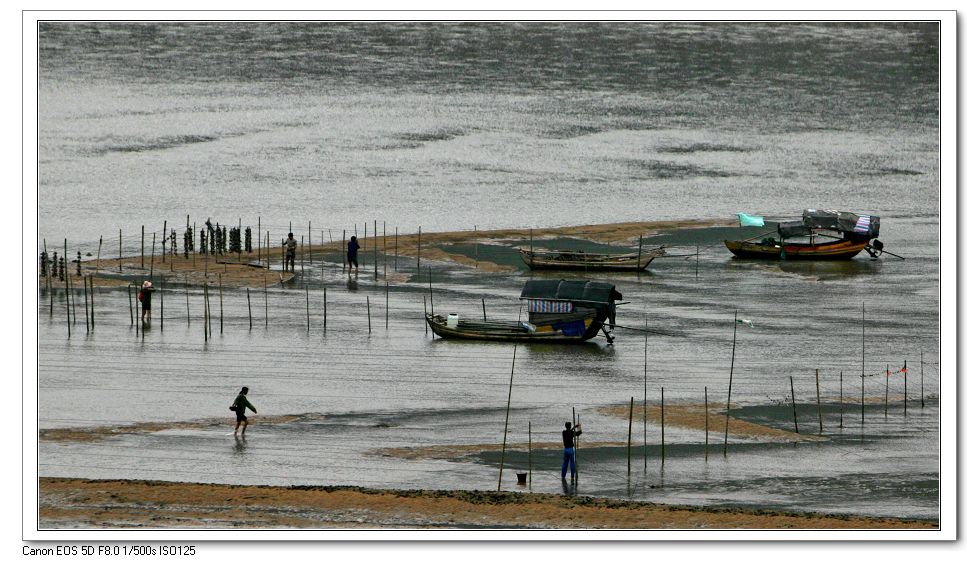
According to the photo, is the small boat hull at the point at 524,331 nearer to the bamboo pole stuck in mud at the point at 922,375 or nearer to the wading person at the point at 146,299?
the wading person at the point at 146,299

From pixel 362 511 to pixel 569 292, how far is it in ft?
51.5

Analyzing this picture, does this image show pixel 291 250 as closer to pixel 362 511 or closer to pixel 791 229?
pixel 791 229

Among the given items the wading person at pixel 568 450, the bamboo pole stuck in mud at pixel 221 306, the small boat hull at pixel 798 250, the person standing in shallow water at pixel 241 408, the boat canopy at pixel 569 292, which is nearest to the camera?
the wading person at pixel 568 450

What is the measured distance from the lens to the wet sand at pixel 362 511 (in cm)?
2725

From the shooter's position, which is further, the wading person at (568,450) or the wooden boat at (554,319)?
the wooden boat at (554,319)

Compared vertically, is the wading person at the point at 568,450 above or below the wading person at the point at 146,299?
below

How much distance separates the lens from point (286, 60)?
312 ft

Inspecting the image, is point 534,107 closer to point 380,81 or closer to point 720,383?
point 380,81

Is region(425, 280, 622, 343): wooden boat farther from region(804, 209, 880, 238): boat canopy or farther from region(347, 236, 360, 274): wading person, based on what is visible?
region(804, 209, 880, 238): boat canopy

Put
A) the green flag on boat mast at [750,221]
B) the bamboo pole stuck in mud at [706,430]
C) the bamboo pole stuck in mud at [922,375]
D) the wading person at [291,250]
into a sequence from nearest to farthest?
the bamboo pole stuck in mud at [706,430]
the bamboo pole stuck in mud at [922,375]
the wading person at [291,250]
the green flag on boat mast at [750,221]

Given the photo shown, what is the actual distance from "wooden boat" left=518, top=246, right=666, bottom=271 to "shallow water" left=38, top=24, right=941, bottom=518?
66cm

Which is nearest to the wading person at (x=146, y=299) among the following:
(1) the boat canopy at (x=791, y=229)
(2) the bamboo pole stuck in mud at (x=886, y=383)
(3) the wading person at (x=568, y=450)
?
(3) the wading person at (x=568, y=450)

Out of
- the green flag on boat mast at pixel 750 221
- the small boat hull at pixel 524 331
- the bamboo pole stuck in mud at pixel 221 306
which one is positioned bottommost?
the small boat hull at pixel 524 331

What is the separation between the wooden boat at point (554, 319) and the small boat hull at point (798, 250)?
12.6m
